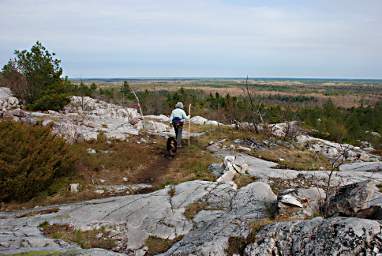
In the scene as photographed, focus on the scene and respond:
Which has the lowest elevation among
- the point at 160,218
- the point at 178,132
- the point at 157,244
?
the point at 157,244

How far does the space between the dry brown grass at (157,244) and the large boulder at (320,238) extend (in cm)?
240

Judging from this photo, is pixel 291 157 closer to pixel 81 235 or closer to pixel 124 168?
pixel 124 168

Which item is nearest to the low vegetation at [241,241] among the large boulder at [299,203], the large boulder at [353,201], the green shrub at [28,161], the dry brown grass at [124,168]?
the large boulder at [299,203]

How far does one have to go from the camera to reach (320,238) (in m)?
5.72

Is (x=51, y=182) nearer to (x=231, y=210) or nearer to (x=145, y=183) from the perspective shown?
(x=145, y=183)

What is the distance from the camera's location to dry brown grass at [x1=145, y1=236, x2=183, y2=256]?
8141mm

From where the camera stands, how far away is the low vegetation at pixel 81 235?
847 cm

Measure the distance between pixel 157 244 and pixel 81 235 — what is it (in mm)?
1994

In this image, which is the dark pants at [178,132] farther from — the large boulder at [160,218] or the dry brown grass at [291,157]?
the large boulder at [160,218]

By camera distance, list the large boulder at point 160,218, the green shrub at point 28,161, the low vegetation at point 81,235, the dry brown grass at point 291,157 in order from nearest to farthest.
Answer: the large boulder at point 160,218 < the low vegetation at point 81,235 < the green shrub at point 28,161 < the dry brown grass at point 291,157

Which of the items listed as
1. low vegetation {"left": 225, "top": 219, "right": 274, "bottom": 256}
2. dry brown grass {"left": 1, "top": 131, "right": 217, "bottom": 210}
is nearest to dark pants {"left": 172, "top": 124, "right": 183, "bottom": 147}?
dry brown grass {"left": 1, "top": 131, "right": 217, "bottom": 210}

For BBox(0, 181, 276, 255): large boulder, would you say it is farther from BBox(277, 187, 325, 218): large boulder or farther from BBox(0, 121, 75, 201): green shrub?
BBox(0, 121, 75, 201): green shrub

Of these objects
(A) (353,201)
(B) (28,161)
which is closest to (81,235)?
(B) (28,161)

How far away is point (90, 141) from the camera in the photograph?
55.6 ft
